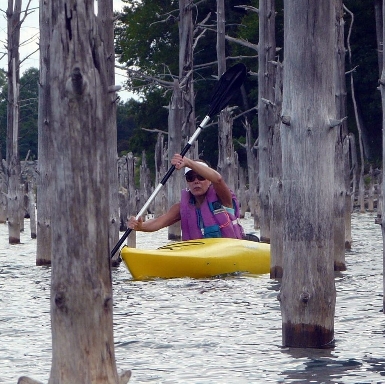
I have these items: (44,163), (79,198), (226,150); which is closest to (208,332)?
(79,198)

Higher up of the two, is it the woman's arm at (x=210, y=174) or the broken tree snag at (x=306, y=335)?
the woman's arm at (x=210, y=174)

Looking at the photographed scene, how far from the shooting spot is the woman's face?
44.3ft

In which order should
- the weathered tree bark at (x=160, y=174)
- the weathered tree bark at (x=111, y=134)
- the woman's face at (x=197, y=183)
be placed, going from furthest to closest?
the weathered tree bark at (x=160, y=174), the weathered tree bark at (x=111, y=134), the woman's face at (x=197, y=183)

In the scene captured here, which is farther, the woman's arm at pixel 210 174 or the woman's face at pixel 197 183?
the woman's face at pixel 197 183

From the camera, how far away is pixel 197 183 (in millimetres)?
13555

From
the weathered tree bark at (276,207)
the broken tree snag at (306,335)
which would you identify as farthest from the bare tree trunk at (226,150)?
the broken tree snag at (306,335)

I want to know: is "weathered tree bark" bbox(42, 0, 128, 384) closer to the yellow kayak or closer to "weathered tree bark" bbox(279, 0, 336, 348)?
"weathered tree bark" bbox(279, 0, 336, 348)

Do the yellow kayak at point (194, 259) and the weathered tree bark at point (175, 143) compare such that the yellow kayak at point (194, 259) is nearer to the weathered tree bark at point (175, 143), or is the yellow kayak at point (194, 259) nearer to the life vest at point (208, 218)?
the life vest at point (208, 218)

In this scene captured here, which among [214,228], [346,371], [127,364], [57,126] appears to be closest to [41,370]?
[127,364]

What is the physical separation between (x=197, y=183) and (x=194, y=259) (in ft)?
3.00

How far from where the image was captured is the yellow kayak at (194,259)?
44.0 ft

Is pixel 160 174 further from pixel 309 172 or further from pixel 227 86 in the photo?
pixel 309 172

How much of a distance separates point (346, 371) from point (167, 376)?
1172 mm

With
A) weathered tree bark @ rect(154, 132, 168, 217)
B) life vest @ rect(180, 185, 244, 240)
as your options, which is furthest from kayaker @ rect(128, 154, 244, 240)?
weathered tree bark @ rect(154, 132, 168, 217)
